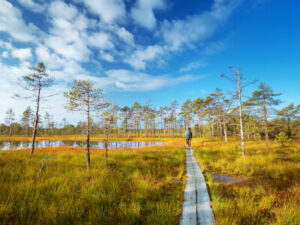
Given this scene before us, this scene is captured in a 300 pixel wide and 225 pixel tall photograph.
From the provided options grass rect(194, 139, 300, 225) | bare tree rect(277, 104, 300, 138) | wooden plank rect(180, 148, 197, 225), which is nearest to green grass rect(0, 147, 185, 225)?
wooden plank rect(180, 148, 197, 225)

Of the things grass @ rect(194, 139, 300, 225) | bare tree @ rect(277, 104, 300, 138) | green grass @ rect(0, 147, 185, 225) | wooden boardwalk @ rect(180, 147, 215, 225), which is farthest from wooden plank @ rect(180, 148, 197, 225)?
bare tree @ rect(277, 104, 300, 138)

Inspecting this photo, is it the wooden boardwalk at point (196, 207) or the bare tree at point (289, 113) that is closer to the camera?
the wooden boardwalk at point (196, 207)

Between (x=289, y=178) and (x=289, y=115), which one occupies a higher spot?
(x=289, y=115)

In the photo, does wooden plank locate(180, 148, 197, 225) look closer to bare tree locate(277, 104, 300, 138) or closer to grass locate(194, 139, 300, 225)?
grass locate(194, 139, 300, 225)

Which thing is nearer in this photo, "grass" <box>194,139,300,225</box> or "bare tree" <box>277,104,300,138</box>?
"grass" <box>194,139,300,225</box>

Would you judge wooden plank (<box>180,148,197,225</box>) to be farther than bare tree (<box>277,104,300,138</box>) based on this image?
No

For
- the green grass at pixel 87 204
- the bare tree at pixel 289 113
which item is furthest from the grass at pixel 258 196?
the bare tree at pixel 289 113

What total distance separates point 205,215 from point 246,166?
239 inches

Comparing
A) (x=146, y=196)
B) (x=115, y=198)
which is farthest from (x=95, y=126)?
(x=146, y=196)

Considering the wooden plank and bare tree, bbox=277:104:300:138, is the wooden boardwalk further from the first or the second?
bare tree, bbox=277:104:300:138

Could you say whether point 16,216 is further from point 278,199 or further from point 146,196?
point 278,199

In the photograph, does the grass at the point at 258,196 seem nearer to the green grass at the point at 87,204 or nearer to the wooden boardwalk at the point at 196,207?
the wooden boardwalk at the point at 196,207

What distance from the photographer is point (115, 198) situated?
3.55 m

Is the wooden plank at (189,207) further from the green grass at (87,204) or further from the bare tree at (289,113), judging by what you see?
the bare tree at (289,113)
